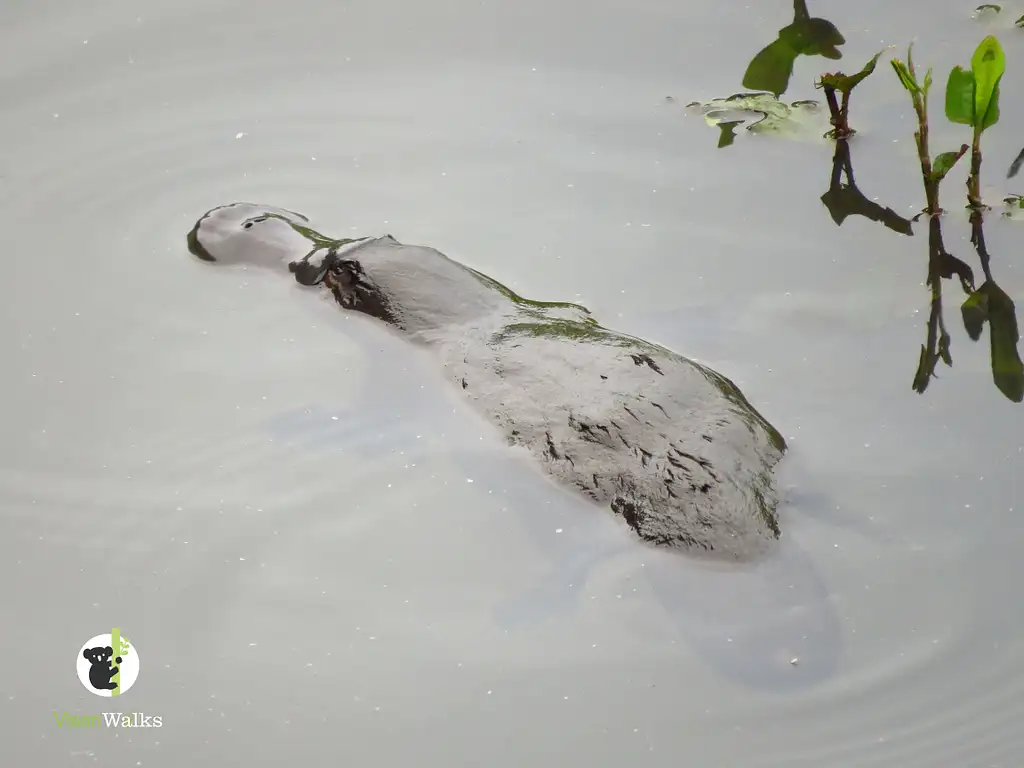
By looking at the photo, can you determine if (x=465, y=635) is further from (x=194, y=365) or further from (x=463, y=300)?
(x=194, y=365)

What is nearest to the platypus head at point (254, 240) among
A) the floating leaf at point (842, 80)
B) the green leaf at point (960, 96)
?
the floating leaf at point (842, 80)

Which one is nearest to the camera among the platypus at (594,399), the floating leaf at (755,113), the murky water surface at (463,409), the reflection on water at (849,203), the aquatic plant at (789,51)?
the murky water surface at (463,409)

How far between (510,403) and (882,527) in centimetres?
131

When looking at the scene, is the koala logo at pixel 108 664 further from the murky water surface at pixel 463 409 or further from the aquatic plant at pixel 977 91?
the aquatic plant at pixel 977 91

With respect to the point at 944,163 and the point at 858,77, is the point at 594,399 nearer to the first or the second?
the point at 944,163

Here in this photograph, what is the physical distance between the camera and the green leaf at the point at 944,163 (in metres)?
4.99

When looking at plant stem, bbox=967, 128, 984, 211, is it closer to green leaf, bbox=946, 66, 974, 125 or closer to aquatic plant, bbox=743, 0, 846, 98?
green leaf, bbox=946, 66, 974, 125

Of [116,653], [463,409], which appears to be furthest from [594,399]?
[116,653]

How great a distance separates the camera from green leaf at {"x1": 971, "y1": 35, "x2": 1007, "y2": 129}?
190 inches

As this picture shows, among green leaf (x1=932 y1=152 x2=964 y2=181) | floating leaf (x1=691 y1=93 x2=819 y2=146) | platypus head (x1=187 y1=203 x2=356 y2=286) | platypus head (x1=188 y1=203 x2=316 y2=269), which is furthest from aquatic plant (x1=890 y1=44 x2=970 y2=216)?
platypus head (x1=188 y1=203 x2=316 y2=269)

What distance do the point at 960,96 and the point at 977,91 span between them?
0.22ft

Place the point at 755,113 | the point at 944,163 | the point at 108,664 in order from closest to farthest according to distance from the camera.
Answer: the point at 108,664 < the point at 944,163 < the point at 755,113

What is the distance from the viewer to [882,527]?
156 inches

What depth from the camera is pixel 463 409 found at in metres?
4.44
